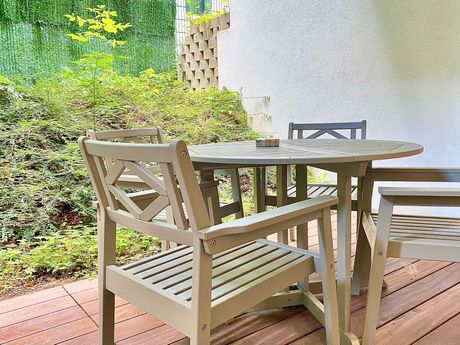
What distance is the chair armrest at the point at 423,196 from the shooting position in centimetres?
104

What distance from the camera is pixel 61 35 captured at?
12.0 feet

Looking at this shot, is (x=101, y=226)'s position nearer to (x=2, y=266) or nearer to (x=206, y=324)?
(x=206, y=324)

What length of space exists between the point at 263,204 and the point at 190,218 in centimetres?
109

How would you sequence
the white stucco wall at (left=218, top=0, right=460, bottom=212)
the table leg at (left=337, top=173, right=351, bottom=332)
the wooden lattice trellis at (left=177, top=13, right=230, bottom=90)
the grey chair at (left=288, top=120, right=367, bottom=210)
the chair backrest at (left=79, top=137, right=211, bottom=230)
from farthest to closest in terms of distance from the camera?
1. the wooden lattice trellis at (left=177, top=13, right=230, bottom=90)
2. the white stucco wall at (left=218, top=0, right=460, bottom=212)
3. the grey chair at (left=288, top=120, right=367, bottom=210)
4. the table leg at (left=337, top=173, right=351, bottom=332)
5. the chair backrest at (left=79, top=137, right=211, bottom=230)

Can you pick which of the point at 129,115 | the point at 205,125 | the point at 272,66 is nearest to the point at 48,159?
the point at 129,115

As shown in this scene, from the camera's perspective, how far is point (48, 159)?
2.89m

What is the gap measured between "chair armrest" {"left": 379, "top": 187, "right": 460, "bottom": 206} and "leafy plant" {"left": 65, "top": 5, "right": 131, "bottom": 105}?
2907 mm

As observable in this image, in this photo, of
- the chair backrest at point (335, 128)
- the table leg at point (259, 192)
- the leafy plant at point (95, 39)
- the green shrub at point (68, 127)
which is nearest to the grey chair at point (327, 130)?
the chair backrest at point (335, 128)

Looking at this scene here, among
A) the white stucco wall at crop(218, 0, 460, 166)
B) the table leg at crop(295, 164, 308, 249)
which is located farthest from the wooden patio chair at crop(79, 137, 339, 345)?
the white stucco wall at crop(218, 0, 460, 166)

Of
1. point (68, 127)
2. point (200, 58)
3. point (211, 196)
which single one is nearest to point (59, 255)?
point (211, 196)

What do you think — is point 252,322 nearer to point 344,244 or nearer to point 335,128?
point 344,244

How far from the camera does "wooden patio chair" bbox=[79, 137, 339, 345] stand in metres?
0.81

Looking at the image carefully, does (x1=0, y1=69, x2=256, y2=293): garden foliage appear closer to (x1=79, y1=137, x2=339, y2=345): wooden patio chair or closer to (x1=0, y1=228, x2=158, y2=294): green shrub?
(x1=0, y1=228, x2=158, y2=294): green shrub

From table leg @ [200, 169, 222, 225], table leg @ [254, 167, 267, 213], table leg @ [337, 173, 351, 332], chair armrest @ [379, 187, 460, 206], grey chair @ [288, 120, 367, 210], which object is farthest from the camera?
grey chair @ [288, 120, 367, 210]
